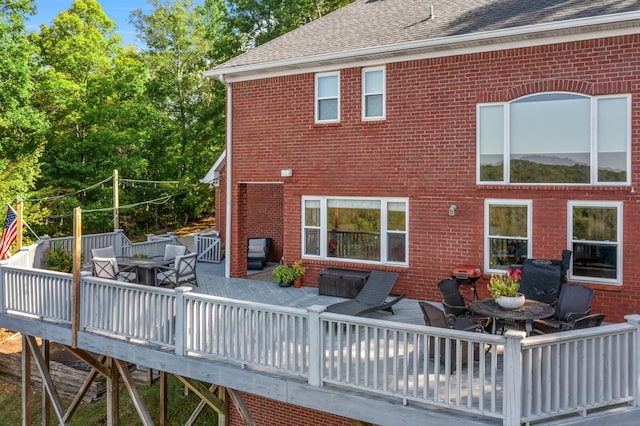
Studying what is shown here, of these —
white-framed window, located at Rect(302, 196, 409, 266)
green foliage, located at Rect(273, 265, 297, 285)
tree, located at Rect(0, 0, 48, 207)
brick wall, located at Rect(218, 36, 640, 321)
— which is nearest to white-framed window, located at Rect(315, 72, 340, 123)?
brick wall, located at Rect(218, 36, 640, 321)

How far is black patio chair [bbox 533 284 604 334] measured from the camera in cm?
714

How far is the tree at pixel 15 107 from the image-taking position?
20.2 meters

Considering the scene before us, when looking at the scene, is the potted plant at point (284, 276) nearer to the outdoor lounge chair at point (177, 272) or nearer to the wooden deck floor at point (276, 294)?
the wooden deck floor at point (276, 294)

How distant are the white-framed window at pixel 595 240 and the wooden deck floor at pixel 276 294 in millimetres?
3117

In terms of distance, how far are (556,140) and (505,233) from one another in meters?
1.99

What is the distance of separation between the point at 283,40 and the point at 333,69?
2850mm

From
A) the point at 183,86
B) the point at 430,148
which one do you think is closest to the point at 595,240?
the point at 430,148

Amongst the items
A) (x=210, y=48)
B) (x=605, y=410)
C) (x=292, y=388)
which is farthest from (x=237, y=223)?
(x=210, y=48)

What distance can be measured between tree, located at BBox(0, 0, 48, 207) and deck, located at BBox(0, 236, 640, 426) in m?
13.6

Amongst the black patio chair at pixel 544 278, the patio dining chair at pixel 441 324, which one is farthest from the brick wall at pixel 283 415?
the black patio chair at pixel 544 278

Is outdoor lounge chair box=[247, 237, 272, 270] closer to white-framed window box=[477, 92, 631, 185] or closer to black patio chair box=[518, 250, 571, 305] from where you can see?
white-framed window box=[477, 92, 631, 185]

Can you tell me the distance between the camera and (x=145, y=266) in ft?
35.7

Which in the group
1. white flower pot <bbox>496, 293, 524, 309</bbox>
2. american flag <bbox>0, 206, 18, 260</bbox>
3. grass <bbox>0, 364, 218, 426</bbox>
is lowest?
grass <bbox>0, 364, 218, 426</bbox>

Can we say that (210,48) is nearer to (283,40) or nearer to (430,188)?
(283,40)
